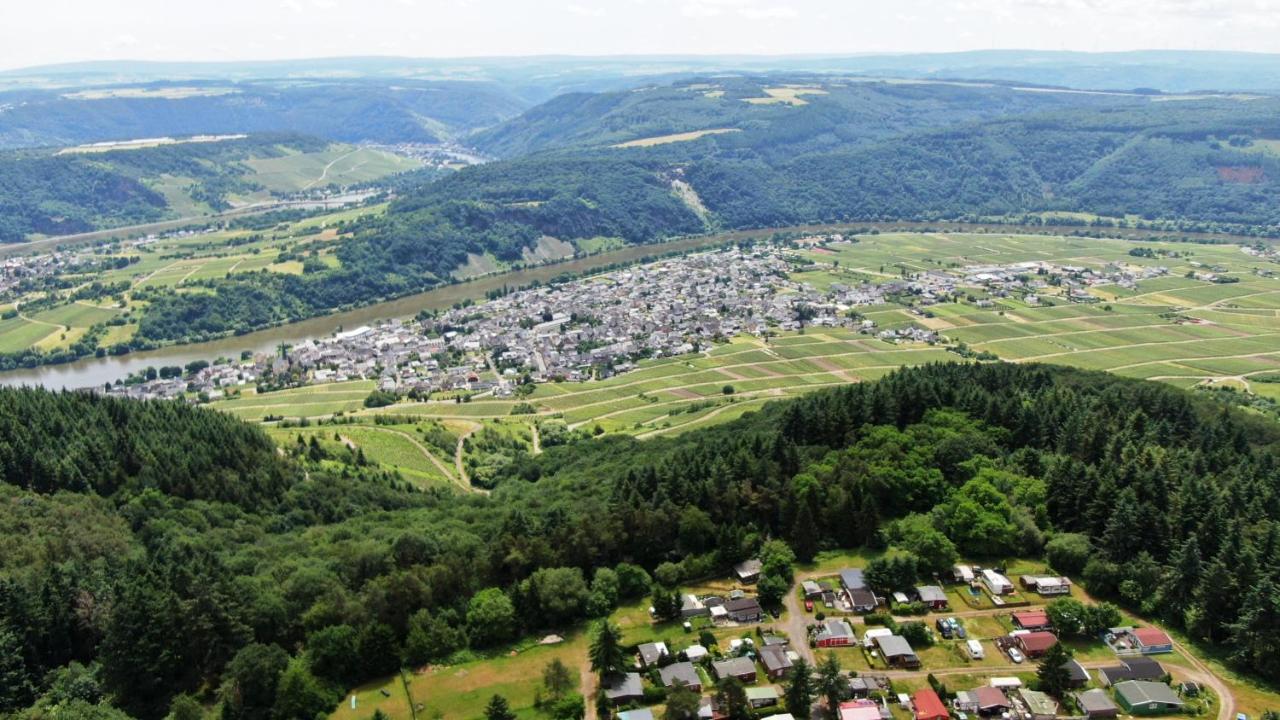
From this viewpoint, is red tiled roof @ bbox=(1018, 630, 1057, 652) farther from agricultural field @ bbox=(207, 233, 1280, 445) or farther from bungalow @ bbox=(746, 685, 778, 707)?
agricultural field @ bbox=(207, 233, 1280, 445)

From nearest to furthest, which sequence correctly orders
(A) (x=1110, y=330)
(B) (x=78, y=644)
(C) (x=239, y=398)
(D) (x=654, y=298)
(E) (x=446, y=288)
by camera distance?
1. (B) (x=78, y=644)
2. (C) (x=239, y=398)
3. (A) (x=1110, y=330)
4. (D) (x=654, y=298)
5. (E) (x=446, y=288)

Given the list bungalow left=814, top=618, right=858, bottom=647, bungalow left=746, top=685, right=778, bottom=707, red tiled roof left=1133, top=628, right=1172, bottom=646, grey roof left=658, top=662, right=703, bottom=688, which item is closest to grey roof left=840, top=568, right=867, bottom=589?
bungalow left=814, top=618, right=858, bottom=647

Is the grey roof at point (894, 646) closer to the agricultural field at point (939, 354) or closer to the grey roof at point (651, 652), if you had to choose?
the grey roof at point (651, 652)

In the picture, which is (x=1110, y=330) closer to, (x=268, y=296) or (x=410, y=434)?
(x=410, y=434)

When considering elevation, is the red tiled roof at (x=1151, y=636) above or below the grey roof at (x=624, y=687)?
above

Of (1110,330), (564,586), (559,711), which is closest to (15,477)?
(564,586)

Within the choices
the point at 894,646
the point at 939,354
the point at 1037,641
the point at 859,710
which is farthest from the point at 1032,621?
the point at 939,354

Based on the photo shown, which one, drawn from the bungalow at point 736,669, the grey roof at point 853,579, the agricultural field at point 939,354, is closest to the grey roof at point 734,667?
the bungalow at point 736,669
